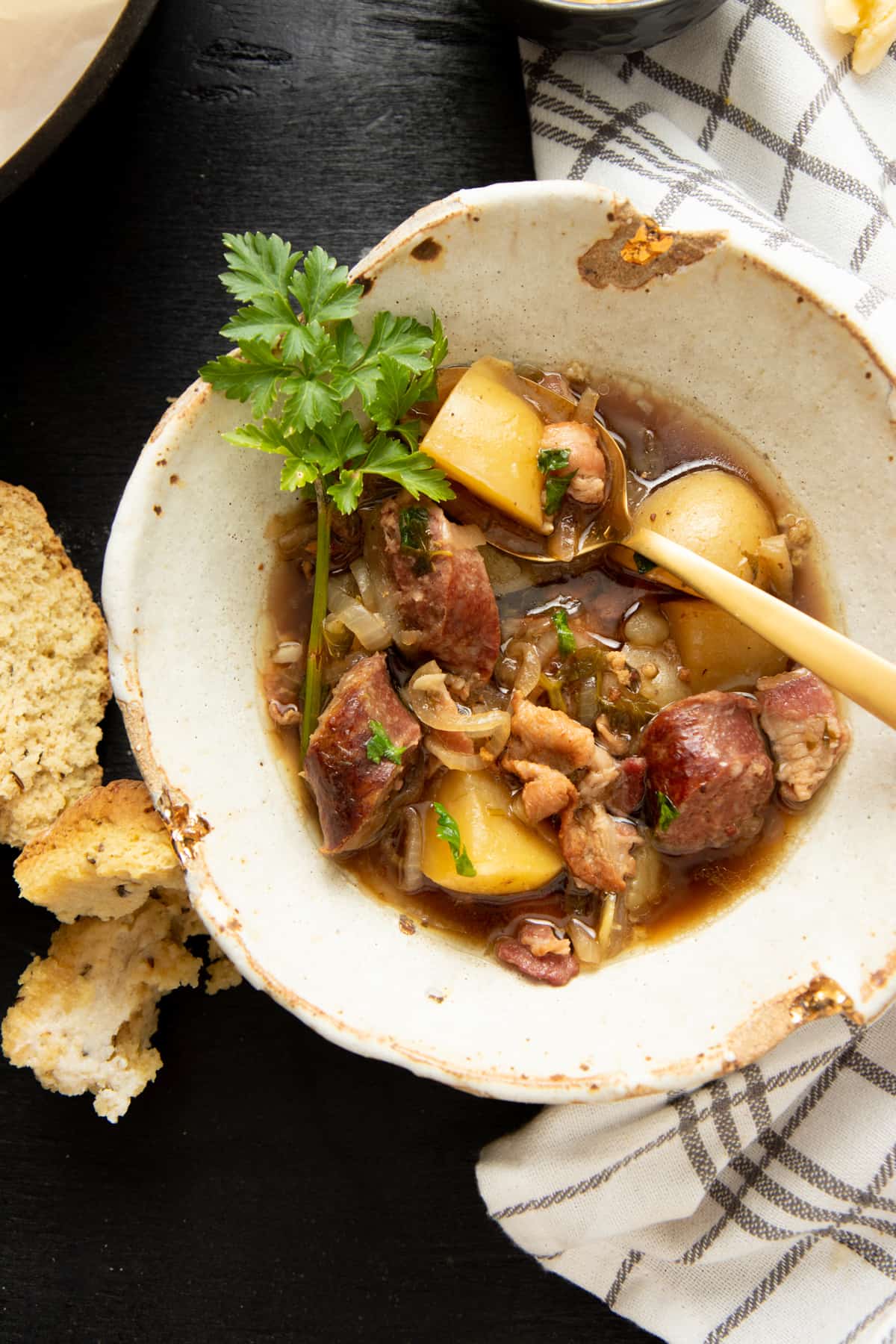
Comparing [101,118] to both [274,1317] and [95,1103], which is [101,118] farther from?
[274,1317]

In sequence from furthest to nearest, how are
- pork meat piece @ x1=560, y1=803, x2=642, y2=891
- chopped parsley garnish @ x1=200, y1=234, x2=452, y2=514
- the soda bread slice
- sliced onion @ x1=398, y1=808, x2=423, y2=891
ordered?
the soda bread slice → sliced onion @ x1=398, y1=808, x2=423, y2=891 → pork meat piece @ x1=560, y1=803, x2=642, y2=891 → chopped parsley garnish @ x1=200, y1=234, x2=452, y2=514

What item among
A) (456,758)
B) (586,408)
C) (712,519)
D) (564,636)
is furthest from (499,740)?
(586,408)

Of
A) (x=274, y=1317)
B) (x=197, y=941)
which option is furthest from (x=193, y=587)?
(x=274, y=1317)

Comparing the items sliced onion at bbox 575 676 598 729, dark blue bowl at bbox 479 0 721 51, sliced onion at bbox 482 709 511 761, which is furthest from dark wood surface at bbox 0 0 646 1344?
sliced onion at bbox 575 676 598 729

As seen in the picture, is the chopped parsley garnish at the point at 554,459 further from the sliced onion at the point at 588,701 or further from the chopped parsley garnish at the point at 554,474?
the sliced onion at the point at 588,701

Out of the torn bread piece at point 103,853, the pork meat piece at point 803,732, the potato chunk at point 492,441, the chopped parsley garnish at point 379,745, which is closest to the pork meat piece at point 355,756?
the chopped parsley garnish at point 379,745

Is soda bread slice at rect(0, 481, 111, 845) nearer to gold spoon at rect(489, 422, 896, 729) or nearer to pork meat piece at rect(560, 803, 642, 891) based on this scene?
gold spoon at rect(489, 422, 896, 729)
